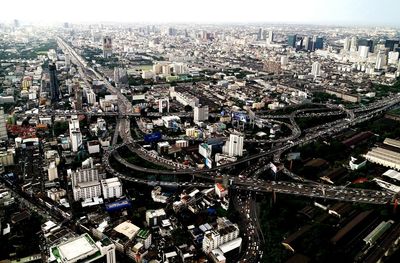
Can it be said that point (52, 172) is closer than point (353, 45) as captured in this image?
Yes

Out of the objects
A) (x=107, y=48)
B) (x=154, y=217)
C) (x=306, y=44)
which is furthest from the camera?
(x=306, y=44)

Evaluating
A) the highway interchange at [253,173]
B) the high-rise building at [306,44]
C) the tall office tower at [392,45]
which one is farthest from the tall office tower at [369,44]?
the highway interchange at [253,173]

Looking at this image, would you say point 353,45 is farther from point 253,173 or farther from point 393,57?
point 253,173

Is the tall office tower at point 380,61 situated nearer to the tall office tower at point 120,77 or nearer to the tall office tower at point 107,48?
the tall office tower at point 120,77

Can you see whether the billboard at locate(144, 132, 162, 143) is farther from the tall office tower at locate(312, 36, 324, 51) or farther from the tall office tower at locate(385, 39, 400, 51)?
the tall office tower at locate(312, 36, 324, 51)

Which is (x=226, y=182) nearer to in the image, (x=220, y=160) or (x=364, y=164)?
(x=220, y=160)

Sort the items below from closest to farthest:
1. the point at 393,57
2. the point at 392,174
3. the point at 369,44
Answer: the point at 392,174 → the point at 393,57 → the point at 369,44

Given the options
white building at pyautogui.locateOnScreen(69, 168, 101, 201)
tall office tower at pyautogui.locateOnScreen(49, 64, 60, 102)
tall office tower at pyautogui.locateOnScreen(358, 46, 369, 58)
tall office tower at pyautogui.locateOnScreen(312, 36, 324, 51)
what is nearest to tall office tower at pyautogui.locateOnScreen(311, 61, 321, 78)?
tall office tower at pyautogui.locateOnScreen(358, 46, 369, 58)

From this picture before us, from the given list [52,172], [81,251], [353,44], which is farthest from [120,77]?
[353,44]
